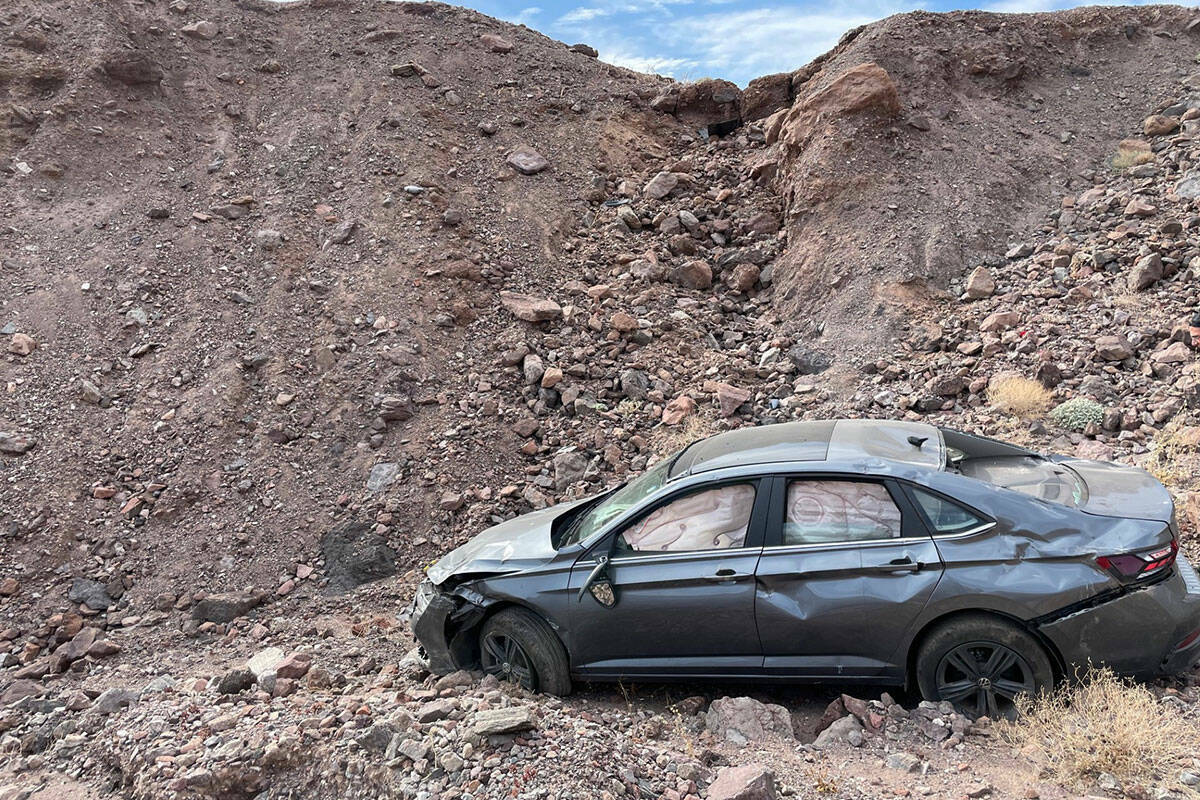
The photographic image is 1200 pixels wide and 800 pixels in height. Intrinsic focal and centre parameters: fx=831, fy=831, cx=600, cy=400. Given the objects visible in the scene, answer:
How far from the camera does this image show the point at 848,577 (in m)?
4.54

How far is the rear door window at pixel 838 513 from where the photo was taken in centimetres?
459

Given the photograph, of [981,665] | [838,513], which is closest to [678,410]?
[838,513]

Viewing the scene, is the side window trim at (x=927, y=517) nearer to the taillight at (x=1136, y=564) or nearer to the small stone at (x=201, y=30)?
the taillight at (x=1136, y=564)

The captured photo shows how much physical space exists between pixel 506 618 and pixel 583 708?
28.1 inches

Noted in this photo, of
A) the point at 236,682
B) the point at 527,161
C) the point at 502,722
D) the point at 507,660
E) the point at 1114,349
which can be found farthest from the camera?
the point at 527,161

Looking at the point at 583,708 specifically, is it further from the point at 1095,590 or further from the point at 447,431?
the point at 447,431

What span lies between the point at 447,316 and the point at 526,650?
633 cm

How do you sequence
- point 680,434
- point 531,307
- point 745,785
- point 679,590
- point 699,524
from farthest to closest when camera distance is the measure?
point 531,307 → point 680,434 → point 699,524 → point 679,590 → point 745,785

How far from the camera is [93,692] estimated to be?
6.53m

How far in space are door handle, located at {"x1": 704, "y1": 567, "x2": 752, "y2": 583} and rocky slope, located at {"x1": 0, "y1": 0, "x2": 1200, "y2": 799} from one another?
84 cm

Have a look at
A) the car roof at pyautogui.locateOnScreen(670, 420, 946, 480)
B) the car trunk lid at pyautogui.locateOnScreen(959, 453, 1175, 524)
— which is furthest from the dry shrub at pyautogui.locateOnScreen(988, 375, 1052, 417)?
the car roof at pyautogui.locateOnScreen(670, 420, 946, 480)

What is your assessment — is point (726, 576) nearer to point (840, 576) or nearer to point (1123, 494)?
point (840, 576)

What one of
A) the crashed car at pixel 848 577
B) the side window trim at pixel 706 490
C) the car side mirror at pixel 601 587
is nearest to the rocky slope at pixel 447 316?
the crashed car at pixel 848 577

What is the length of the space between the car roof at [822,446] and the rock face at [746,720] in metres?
1.36
